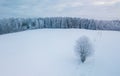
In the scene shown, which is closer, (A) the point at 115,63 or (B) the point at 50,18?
(A) the point at 115,63

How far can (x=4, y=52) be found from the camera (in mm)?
27125

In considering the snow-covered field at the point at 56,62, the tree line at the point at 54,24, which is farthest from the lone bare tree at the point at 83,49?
the tree line at the point at 54,24

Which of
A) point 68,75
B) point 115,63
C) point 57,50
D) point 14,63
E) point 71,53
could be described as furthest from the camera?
point 57,50

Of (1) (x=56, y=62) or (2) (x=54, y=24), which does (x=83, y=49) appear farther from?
(2) (x=54, y=24)

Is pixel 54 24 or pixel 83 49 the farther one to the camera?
pixel 54 24

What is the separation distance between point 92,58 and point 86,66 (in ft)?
8.75

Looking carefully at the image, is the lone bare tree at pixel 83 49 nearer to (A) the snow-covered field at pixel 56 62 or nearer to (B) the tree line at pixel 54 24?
(A) the snow-covered field at pixel 56 62

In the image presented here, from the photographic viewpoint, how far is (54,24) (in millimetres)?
58219

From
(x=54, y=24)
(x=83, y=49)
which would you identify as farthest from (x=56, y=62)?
(x=54, y=24)

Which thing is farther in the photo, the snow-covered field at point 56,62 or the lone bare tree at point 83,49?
the lone bare tree at point 83,49

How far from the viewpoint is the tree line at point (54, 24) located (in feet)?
161

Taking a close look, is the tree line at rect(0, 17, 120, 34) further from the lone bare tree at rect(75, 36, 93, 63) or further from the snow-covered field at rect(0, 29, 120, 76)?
the lone bare tree at rect(75, 36, 93, 63)

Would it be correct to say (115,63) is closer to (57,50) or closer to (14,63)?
(57,50)

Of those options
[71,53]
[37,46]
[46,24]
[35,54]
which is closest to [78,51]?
[71,53]
